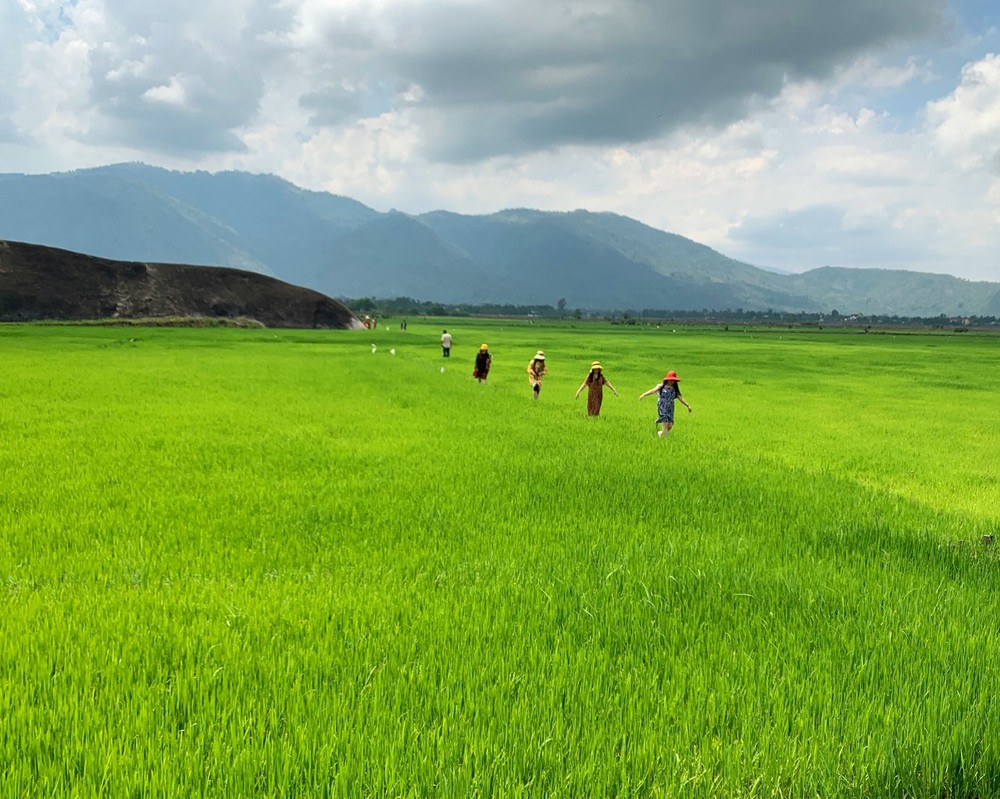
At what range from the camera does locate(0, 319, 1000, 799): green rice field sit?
2.68 m


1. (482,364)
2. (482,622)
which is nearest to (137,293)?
(482,364)

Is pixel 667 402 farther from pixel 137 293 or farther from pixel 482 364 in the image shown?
pixel 137 293

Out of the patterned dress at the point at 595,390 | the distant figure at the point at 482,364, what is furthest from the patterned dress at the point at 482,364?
the patterned dress at the point at 595,390

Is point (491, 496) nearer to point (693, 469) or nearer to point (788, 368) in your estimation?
point (693, 469)

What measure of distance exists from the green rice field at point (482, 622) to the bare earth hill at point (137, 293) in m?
66.3

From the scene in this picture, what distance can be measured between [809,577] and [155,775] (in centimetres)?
476

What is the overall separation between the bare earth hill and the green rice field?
6626 centimetres

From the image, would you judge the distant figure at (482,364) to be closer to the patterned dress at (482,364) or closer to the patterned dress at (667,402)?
the patterned dress at (482,364)

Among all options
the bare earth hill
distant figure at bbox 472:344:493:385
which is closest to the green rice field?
distant figure at bbox 472:344:493:385

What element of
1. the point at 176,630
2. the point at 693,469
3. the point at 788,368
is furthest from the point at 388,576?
the point at 788,368

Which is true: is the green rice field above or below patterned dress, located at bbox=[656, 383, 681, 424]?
below

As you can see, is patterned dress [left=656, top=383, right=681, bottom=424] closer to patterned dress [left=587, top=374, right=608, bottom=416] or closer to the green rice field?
the green rice field

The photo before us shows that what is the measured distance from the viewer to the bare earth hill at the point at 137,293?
62.9 metres

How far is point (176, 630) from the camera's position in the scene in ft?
12.4
